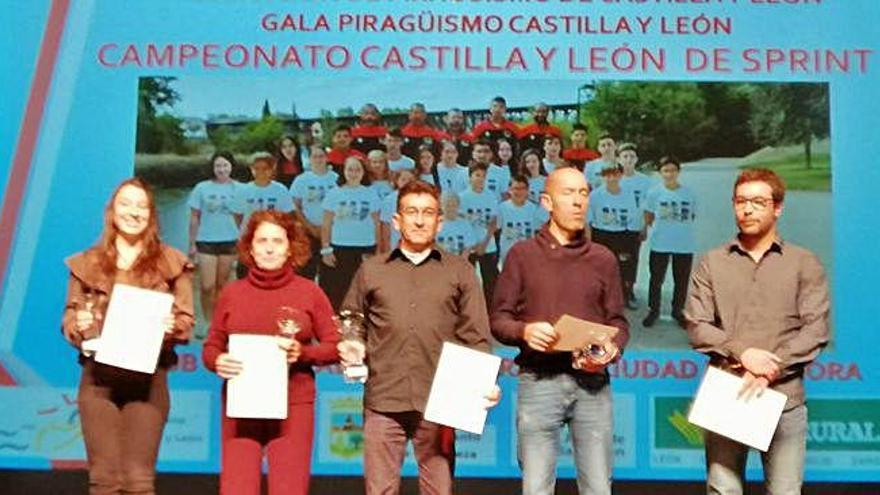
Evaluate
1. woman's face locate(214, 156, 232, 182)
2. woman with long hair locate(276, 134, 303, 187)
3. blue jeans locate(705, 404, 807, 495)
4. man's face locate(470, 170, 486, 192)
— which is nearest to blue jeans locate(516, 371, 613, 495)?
blue jeans locate(705, 404, 807, 495)

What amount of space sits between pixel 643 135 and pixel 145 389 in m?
2.39

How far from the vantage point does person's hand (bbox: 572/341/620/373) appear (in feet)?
10.7

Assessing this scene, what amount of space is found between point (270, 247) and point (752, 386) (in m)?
1.65

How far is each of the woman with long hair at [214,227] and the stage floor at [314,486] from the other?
2.58ft

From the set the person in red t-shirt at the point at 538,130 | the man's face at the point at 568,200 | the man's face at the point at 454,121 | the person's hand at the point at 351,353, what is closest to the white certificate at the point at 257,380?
the person's hand at the point at 351,353

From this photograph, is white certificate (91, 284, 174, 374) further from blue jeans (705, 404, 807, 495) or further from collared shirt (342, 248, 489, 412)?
blue jeans (705, 404, 807, 495)

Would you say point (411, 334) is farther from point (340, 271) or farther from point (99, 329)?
point (340, 271)

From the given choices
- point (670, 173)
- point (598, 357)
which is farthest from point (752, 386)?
point (670, 173)

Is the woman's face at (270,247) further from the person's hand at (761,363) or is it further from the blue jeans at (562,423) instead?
the person's hand at (761,363)

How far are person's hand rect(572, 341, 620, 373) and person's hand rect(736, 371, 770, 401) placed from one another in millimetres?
427

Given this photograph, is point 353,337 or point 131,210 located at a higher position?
point 131,210

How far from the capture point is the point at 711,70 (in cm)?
450

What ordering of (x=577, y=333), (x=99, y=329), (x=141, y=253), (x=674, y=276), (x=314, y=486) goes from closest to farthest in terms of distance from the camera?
(x=577, y=333) → (x=99, y=329) → (x=141, y=253) → (x=674, y=276) → (x=314, y=486)

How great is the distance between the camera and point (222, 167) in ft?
14.9
